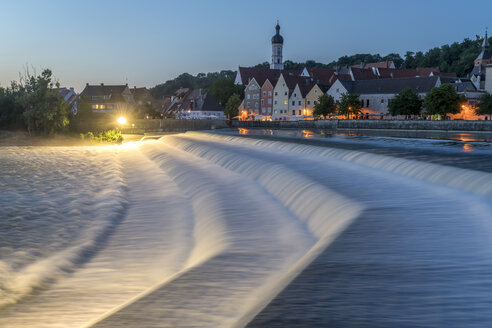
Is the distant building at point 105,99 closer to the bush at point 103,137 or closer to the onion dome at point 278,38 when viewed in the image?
the onion dome at point 278,38

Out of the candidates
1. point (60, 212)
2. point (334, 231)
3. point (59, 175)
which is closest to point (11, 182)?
point (59, 175)

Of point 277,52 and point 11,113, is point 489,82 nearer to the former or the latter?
point 11,113

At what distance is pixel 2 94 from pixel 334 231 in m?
46.2

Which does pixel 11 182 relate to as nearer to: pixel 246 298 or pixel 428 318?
pixel 246 298

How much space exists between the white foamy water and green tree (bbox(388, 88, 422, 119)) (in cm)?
4492

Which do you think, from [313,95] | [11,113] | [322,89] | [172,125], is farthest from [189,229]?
[313,95]

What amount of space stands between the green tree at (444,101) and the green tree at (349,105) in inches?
498

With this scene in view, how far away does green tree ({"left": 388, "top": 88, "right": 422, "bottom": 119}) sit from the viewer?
2368 inches

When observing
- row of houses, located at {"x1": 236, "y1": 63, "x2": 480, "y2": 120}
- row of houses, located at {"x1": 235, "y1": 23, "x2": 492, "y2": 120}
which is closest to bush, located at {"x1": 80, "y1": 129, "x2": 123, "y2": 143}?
row of houses, located at {"x1": 235, "y1": 23, "x2": 492, "y2": 120}

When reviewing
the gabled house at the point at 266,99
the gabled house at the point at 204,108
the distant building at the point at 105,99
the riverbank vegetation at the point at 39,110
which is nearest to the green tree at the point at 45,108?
the riverbank vegetation at the point at 39,110

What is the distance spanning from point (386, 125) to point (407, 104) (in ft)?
40.8

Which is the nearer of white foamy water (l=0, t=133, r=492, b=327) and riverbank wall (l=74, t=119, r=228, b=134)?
white foamy water (l=0, t=133, r=492, b=327)

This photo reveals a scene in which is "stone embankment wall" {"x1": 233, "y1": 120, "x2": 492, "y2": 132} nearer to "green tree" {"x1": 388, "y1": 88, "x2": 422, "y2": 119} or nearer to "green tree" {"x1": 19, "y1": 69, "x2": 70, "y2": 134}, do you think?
"green tree" {"x1": 388, "y1": 88, "x2": 422, "y2": 119}

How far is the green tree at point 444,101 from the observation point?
5481 cm
